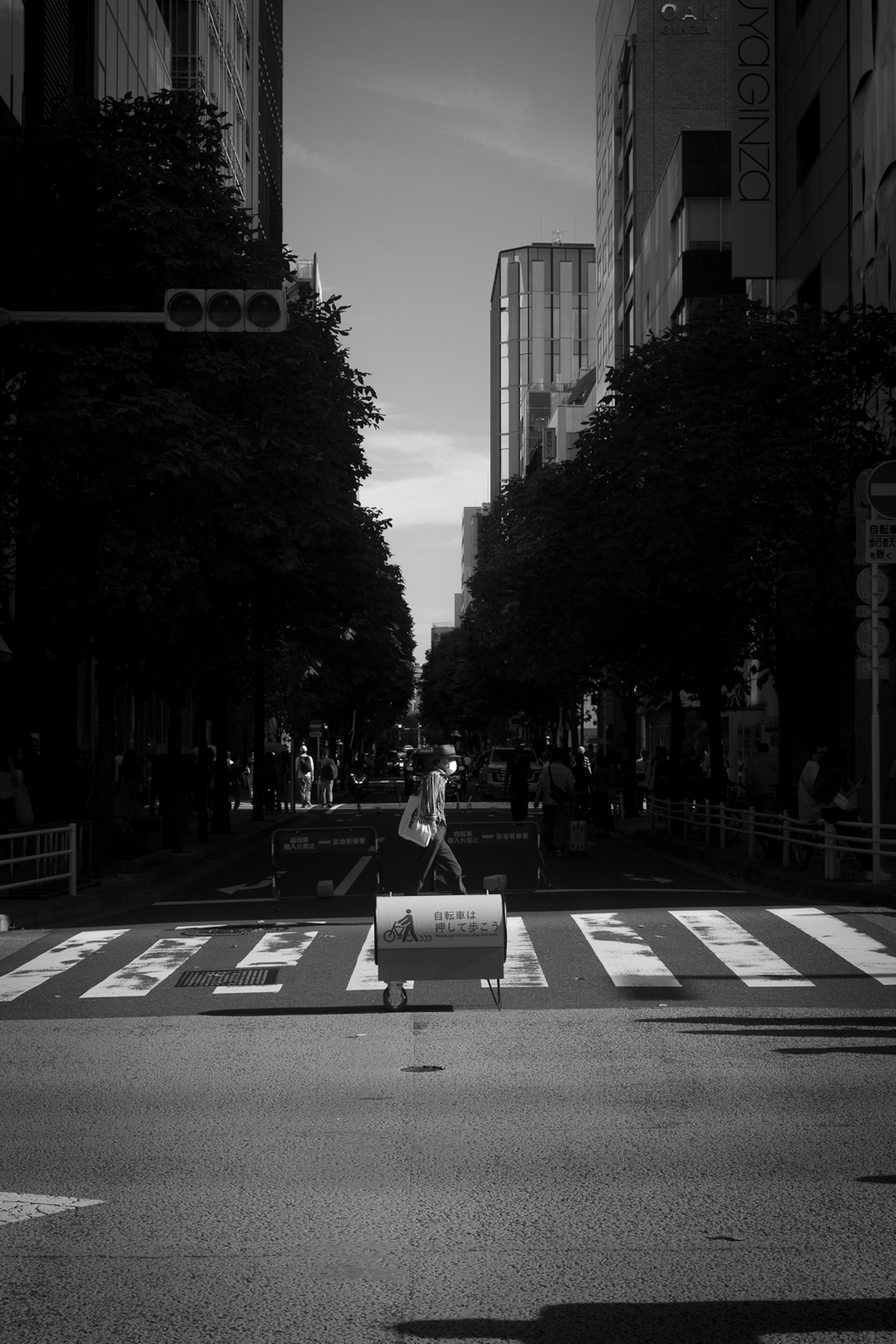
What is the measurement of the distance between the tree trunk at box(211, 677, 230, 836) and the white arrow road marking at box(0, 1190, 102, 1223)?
30.9 m

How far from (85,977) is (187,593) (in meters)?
11.3

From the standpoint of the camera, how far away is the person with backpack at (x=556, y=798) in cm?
2827

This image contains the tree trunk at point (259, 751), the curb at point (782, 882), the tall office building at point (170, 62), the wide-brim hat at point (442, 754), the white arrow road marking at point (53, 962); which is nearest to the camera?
the white arrow road marking at point (53, 962)

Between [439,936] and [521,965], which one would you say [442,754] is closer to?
[521,965]

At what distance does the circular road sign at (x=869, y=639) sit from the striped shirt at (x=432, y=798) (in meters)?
8.67

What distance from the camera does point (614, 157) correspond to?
95.2 m

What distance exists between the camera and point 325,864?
28.1m

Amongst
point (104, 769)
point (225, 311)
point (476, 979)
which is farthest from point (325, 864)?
point (476, 979)

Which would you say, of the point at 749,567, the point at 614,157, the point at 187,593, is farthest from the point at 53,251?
the point at 614,157

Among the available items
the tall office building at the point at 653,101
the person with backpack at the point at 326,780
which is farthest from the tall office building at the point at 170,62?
the person with backpack at the point at 326,780

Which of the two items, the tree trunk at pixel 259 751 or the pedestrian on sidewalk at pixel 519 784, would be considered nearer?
the pedestrian on sidewalk at pixel 519 784

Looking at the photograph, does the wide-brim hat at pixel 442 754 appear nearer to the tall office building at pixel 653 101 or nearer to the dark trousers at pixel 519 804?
the dark trousers at pixel 519 804

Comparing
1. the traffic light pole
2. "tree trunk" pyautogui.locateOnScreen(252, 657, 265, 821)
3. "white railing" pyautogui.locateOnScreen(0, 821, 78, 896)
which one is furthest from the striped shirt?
"tree trunk" pyautogui.locateOnScreen(252, 657, 265, 821)

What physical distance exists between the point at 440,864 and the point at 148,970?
264 centimetres
